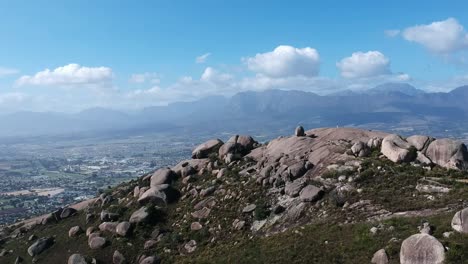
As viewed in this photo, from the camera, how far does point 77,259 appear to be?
48.5m

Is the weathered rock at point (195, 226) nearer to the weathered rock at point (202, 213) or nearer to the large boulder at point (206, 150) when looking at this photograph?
the weathered rock at point (202, 213)

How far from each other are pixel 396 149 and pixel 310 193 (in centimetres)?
1180

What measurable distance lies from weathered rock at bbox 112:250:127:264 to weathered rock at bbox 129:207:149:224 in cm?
542

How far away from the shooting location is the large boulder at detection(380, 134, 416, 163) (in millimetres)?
47031

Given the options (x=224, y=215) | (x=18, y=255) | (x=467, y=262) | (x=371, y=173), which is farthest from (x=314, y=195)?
(x=18, y=255)

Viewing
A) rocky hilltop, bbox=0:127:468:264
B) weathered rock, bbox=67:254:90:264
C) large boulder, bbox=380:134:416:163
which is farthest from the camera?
weathered rock, bbox=67:254:90:264

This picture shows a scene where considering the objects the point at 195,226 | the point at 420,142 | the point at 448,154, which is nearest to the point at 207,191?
the point at 195,226

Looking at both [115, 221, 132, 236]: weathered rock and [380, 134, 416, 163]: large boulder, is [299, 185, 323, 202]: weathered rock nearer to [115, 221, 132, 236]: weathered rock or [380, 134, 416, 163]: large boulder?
[380, 134, 416, 163]: large boulder

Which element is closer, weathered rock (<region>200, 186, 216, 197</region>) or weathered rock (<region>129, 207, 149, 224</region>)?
weathered rock (<region>129, 207, 149, 224</region>)

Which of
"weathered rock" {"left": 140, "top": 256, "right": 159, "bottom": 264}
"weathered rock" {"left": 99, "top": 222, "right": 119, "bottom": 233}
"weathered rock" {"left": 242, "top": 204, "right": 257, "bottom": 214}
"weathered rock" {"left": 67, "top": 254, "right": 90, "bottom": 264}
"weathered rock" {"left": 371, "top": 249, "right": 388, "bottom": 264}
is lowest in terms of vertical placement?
"weathered rock" {"left": 67, "top": 254, "right": 90, "bottom": 264}

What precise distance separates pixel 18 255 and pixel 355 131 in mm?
47934

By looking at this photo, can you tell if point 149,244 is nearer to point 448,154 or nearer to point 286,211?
point 286,211

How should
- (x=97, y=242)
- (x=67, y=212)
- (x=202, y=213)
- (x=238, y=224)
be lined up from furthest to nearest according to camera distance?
(x=67, y=212), (x=202, y=213), (x=97, y=242), (x=238, y=224)

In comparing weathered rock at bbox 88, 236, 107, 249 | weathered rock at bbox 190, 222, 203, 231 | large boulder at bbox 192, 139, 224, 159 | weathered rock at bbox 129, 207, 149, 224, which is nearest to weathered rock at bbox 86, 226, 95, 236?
weathered rock at bbox 88, 236, 107, 249
